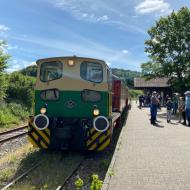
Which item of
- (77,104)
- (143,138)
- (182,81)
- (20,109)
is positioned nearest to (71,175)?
(77,104)

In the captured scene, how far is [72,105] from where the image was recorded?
11.5 meters

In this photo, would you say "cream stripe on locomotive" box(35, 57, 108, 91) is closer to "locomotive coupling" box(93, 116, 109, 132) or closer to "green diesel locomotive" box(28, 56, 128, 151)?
"green diesel locomotive" box(28, 56, 128, 151)

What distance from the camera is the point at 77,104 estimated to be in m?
11.4

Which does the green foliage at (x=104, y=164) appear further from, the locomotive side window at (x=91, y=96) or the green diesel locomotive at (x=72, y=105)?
the locomotive side window at (x=91, y=96)

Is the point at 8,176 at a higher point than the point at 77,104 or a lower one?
lower

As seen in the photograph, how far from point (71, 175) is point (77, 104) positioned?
9.80 ft

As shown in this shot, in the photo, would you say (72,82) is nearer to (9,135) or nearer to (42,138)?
(42,138)

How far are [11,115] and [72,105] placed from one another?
1224 cm

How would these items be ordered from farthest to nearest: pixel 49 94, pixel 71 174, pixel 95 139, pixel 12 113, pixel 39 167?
pixel 12 113
pixel 49 94
pixel 95 139
pixel 39 167
pixel 71 174

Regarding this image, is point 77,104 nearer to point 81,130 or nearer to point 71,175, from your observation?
point 81,130

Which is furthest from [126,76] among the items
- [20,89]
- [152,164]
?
[152,164]

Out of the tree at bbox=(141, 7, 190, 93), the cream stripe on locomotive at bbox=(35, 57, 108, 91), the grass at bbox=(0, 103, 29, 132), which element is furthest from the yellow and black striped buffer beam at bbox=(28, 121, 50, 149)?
the tree at bbox=(141, 7, 190, 93)

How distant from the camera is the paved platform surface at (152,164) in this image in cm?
738

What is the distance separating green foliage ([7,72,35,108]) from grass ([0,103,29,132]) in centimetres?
178
